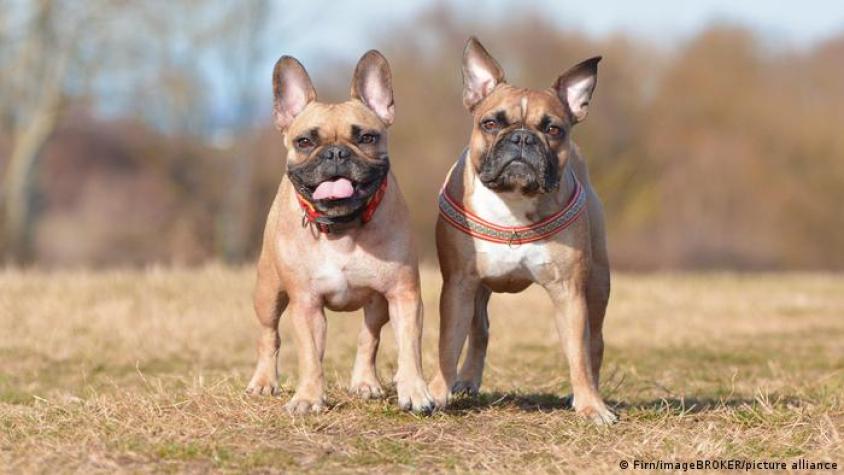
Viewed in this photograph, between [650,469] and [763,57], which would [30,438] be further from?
[763,57]

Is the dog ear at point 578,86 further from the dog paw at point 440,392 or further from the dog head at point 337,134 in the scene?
the dog paw at point 440,392

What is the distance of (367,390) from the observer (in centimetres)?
598

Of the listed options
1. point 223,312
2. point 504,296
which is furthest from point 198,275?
point 504,296

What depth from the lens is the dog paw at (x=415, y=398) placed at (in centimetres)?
532

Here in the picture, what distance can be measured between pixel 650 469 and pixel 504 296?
9.36 metres

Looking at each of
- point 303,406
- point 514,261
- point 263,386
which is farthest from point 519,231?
point 263,386

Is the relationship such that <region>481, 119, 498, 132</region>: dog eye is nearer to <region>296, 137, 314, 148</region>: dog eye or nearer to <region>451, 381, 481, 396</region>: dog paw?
<region>296, 137, 314, 148</region>: dog eye

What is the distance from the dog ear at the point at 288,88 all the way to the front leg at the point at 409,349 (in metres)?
1.06

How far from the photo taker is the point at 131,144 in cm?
2936

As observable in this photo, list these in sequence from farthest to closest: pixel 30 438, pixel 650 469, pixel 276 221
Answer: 1. pixel 276 221
2. pixel 30 438
3. pixel 650 469

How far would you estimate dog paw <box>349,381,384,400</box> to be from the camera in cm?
593

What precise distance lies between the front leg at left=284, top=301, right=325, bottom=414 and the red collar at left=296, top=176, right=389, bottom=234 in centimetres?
38

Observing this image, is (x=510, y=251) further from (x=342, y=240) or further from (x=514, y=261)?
(x=342, y=240)

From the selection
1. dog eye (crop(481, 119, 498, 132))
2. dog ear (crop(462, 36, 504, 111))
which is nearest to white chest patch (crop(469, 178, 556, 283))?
dog eye (crop(481, 119, 498, 132))
